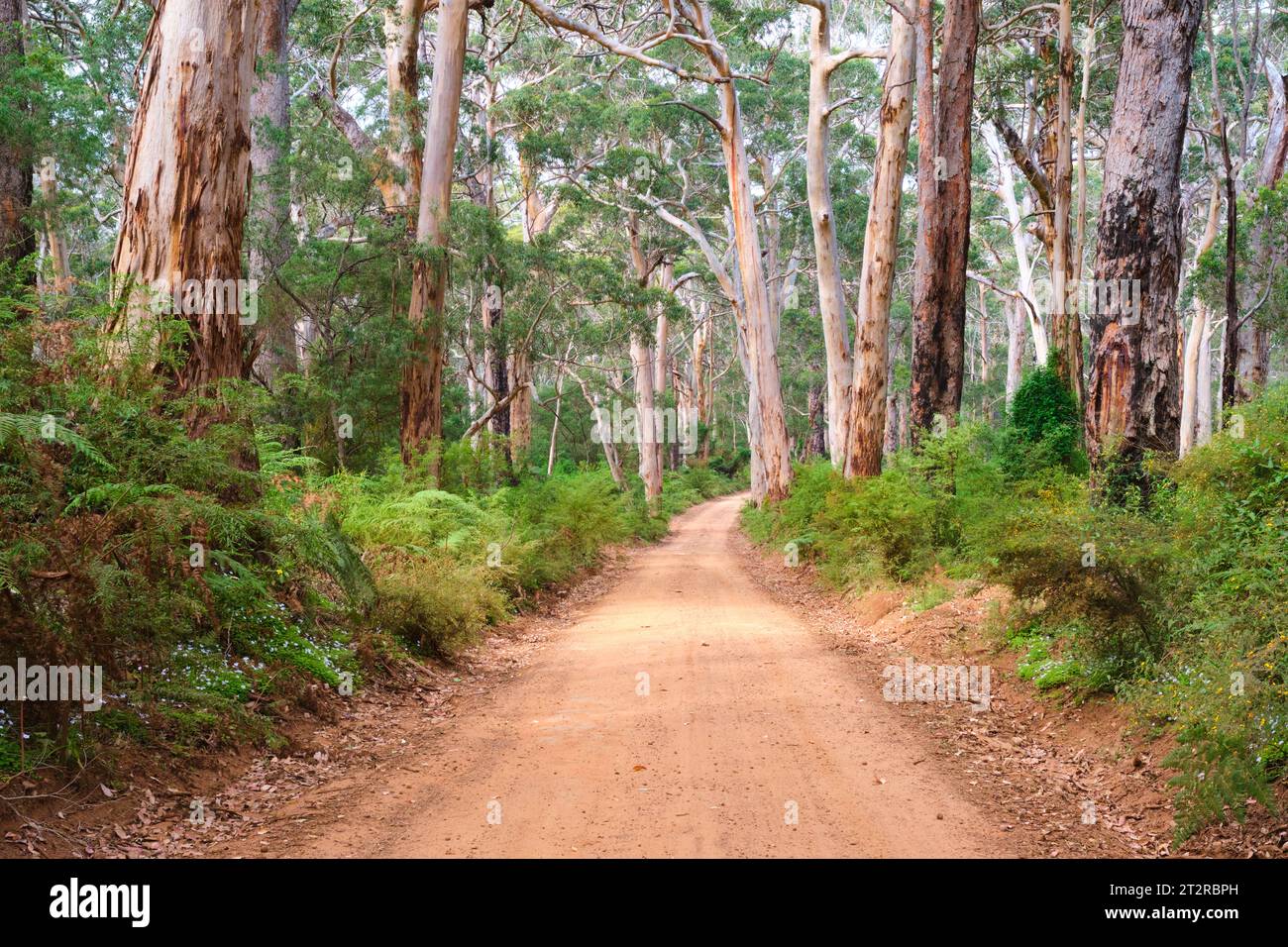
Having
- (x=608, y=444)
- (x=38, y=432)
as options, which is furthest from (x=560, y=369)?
(x=38, y=432)

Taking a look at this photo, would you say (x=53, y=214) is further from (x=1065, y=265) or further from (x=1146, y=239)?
(x=1065, y=265)

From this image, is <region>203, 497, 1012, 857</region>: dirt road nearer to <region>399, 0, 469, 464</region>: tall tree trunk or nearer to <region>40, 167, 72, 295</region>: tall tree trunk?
<region>399, 0, 469, 464</region>: tall tree trunk

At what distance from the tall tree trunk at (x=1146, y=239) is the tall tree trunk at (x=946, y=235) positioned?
223 inches

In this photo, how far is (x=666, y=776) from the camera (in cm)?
580

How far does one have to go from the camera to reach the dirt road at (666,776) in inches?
189

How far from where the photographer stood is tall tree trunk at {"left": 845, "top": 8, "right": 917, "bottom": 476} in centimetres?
1703

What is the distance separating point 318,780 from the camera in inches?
234

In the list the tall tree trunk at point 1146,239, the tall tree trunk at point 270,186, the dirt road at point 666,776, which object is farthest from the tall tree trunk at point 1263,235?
the tall tree trunk at point 270,186

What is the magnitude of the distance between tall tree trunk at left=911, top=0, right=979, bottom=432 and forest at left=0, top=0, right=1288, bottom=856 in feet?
0.20

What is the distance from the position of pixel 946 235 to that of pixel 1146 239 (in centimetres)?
625
